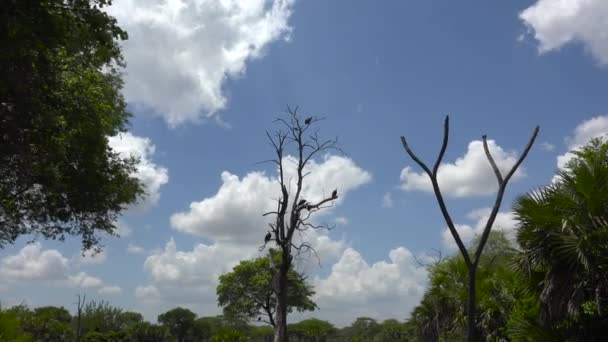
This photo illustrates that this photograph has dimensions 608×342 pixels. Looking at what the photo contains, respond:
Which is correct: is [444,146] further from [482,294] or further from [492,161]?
[482,294]

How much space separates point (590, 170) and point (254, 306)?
1671 inches

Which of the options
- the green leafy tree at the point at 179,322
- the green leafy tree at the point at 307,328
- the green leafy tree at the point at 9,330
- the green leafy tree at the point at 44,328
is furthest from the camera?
the green leafy tree at the point at 179,322

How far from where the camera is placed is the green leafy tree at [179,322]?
77.6 metres

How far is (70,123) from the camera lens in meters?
11.9

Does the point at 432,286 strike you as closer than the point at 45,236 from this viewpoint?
No

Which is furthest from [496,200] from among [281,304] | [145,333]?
[145,333]

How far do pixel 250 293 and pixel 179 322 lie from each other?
105 feet

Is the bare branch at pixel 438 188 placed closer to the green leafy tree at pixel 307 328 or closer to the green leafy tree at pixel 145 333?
the green leafy tree at pixel 145 333

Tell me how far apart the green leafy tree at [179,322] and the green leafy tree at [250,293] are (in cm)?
2864

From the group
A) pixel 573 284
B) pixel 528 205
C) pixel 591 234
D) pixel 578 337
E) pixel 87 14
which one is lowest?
pixel 578 337

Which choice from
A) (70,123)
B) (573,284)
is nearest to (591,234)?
(573,284)

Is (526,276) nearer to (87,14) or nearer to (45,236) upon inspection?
(87,14)

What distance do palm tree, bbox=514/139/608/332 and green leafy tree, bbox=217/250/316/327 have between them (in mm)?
38404

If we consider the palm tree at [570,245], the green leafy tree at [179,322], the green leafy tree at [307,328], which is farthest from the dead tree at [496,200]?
the green leafy tree at [179,322]
